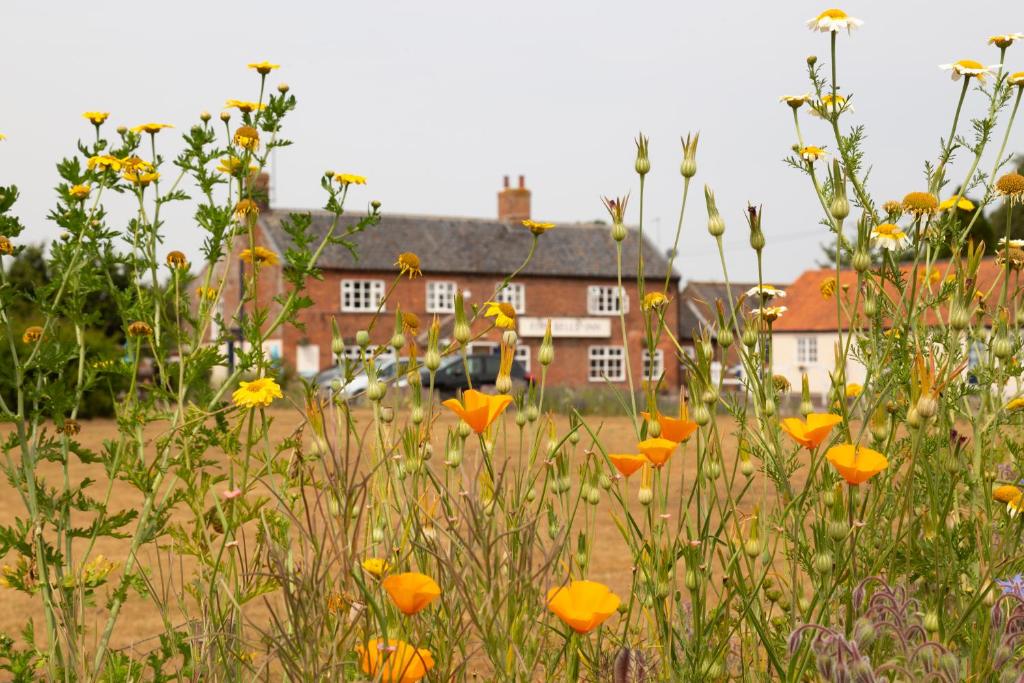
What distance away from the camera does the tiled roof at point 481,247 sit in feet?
126

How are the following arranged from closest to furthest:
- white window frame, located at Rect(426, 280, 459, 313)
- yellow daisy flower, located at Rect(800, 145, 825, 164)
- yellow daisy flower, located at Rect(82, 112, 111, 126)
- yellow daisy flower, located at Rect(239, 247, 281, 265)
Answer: yellow daisy flower, located at Rect(800, 145, 825, 164) < yellow daisy flower, located at Rect(239, 247, 281, 265) < yellow daisy flower, located at Rect(82, 112, 111, 126) < white window frame, located at Rect(426, 280, 459, 313)

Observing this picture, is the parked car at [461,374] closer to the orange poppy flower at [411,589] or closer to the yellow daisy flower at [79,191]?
the yellow daisy flower at [79,191]

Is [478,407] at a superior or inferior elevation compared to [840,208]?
inferior

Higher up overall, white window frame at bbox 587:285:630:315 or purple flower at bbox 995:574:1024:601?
white window frame at bbox 587:285:630:315

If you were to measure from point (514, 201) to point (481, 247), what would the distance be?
2187 millimetres

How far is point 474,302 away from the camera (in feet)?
122

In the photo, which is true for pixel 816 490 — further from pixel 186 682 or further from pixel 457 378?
pixel 457 378

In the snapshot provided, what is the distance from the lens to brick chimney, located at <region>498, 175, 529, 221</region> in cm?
4006

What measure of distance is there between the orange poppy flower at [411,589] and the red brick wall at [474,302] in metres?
34.6

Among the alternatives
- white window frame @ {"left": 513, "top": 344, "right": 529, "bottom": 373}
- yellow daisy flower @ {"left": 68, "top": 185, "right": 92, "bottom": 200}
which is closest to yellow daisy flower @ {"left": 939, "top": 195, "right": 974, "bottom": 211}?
yellow daisy flower @ {"left": 68, "top": 185, "right": 92, "bottom": 200}

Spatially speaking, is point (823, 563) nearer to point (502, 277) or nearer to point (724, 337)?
point (724, 337)

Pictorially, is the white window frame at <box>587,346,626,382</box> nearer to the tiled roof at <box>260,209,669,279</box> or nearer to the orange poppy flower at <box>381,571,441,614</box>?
the tiled roof at <box>260,209,669,279</box>

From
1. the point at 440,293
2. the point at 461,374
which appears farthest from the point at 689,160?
the point at 440,293

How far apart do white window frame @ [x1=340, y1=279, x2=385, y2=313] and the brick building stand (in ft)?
0.11
